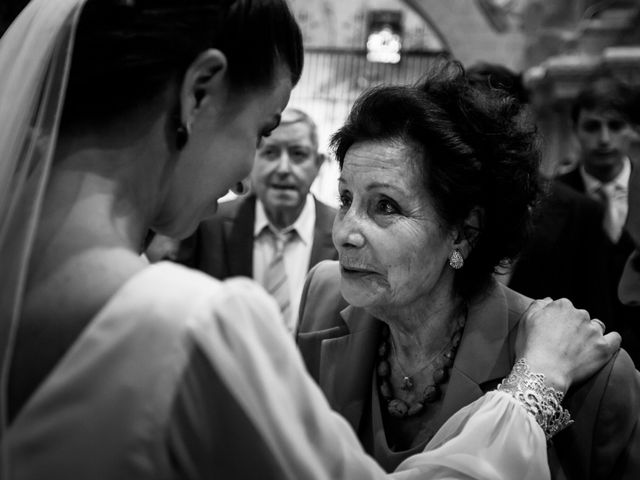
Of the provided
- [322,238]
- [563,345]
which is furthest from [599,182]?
[563,345]

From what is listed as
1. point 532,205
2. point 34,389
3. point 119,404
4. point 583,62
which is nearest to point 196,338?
point 119,404

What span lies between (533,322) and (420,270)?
353mm

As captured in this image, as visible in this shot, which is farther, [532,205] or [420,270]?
[532,205]

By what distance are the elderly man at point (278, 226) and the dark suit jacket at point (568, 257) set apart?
1.07 m

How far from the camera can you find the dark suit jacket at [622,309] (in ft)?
11.6

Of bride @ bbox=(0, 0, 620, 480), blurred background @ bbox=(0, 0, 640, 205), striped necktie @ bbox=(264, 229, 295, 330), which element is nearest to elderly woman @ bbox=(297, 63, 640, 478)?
bride @ bbox=(0, 0, 620, 480)

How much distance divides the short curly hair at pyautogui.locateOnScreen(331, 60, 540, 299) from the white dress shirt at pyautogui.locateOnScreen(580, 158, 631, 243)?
96.9 inches

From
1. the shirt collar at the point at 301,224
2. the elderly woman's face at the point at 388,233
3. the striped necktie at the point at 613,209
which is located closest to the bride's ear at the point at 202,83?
the elderly woman's face at the point at 388,233

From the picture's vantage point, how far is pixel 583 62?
33.6ft

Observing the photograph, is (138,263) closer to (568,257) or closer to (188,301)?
(188,301)

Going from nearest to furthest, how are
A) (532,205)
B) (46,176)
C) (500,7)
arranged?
(46,176) < (532,205) < (500,7)

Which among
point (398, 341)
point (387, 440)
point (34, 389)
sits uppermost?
point (34, 389)

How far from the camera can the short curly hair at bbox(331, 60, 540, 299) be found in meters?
2.47

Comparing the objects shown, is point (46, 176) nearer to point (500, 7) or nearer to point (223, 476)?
point (223, 476)
